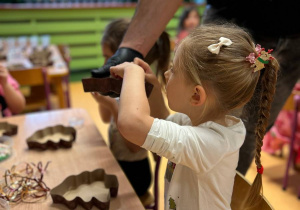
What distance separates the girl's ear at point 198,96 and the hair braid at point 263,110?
0.54 feet

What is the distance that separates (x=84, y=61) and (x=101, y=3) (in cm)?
101

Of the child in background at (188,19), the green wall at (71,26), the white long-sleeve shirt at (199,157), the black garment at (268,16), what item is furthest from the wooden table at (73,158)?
the green wall at (71,26)

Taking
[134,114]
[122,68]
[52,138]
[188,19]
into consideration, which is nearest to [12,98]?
[52,138]

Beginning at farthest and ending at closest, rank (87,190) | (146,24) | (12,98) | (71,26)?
(71,26)
(12,98)
(146,24)
(87,190)

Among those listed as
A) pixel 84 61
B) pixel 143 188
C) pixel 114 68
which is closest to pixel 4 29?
pixel 84 61

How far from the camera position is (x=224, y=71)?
712mm

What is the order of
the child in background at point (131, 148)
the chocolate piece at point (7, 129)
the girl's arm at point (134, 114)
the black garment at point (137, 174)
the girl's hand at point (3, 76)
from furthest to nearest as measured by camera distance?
the girl's hand at point (3, 76) < the black garment at point (137, 174) < the child in background at point (131, 148) < the chocolate piece at point (7, 129) < the girl's arm at point (134, 114)

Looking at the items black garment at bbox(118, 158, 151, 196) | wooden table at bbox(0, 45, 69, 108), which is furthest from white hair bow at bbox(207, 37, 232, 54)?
wooden table at bbox(0, 45, 69, 108)

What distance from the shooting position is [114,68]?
81cm

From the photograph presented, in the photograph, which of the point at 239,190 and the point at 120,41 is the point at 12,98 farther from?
the point at 239,190

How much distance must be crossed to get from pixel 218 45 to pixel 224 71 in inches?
2.4

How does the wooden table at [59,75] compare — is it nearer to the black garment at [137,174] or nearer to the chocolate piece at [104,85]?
the black garment at [137,174]

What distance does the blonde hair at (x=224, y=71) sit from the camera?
2.35 feet

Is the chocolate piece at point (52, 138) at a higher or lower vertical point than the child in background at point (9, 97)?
higher
